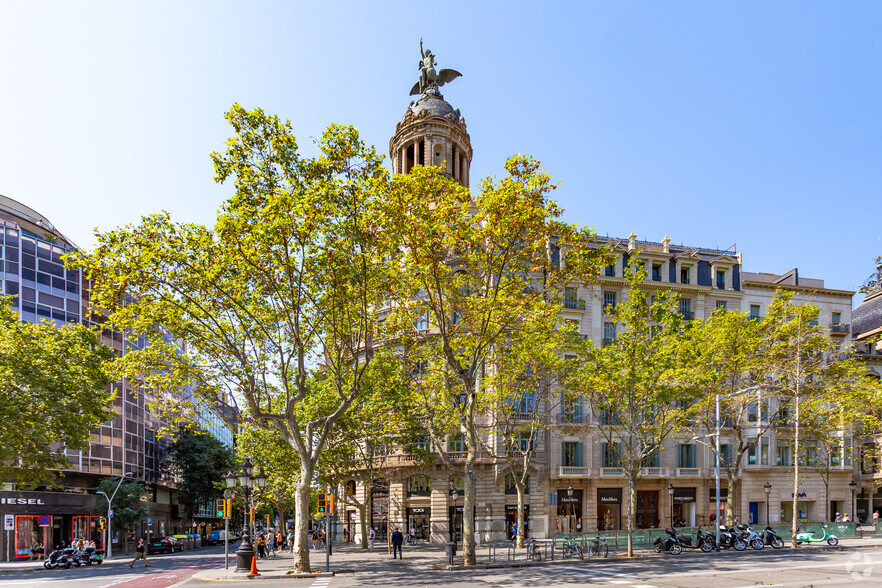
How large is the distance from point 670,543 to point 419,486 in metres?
21.8

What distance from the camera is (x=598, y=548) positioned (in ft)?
105

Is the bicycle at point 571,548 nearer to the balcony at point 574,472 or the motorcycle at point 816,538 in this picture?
the motorcycle at point 816,538

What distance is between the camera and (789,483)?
187 feet

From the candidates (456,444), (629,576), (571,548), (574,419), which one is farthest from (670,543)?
(456,444)

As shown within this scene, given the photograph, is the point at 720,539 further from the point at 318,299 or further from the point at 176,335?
the point at 176,335

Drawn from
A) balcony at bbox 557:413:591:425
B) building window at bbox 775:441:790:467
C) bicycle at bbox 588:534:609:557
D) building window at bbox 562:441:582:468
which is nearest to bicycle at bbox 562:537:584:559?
bicycle at bbox 588:534:609:557

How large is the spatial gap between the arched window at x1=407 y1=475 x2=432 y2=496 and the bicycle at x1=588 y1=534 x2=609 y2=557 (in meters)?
19.0

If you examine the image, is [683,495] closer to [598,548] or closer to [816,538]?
[816,538]

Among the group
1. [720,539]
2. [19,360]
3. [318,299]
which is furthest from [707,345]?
[19,360]

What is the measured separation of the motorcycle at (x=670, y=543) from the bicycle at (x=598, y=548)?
2892mm

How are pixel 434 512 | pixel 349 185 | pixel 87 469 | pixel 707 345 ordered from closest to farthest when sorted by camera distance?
pixel 349 185 → pixel 707 345 → pixel 434 512 → pixel 87 469

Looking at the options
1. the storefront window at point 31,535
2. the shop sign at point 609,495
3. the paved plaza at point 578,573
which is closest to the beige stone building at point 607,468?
the shop sign at point 609,495

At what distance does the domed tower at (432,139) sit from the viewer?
6050cm

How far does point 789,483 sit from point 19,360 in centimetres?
5713
